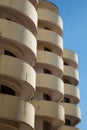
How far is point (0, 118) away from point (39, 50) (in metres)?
11.4

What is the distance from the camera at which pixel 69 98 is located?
130 feet

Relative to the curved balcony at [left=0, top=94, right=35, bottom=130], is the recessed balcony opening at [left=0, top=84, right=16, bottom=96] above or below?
above

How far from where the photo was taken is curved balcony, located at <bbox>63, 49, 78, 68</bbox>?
41.2m

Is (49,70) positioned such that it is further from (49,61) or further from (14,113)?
(14,113)

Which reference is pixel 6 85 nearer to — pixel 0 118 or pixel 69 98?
pixel 0 118

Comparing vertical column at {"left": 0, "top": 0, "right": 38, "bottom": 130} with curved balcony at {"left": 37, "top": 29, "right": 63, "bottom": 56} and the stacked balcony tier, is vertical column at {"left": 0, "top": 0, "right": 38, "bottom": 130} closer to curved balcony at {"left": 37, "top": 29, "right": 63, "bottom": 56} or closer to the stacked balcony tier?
curved balcony at {"left": 37, "top": 29, "right": 63, "bottom": 56}

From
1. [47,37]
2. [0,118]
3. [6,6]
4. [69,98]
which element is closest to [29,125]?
[0,118]

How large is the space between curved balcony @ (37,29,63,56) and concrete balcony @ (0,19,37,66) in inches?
227

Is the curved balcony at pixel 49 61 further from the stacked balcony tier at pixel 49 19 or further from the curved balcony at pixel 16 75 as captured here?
the curved balcony at pixel 16 75

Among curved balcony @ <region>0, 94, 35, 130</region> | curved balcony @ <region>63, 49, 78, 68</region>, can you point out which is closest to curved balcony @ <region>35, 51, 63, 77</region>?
curved balcony @ <region>63, 49, 78, 68</region>

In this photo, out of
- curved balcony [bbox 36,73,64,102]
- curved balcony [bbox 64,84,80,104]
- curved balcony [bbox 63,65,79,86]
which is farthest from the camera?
curved balcony [bbox 63,65,79,86]

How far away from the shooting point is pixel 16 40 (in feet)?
85.3

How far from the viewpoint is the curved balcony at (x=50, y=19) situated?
34.9 m

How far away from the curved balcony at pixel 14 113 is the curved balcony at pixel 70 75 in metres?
15.6
